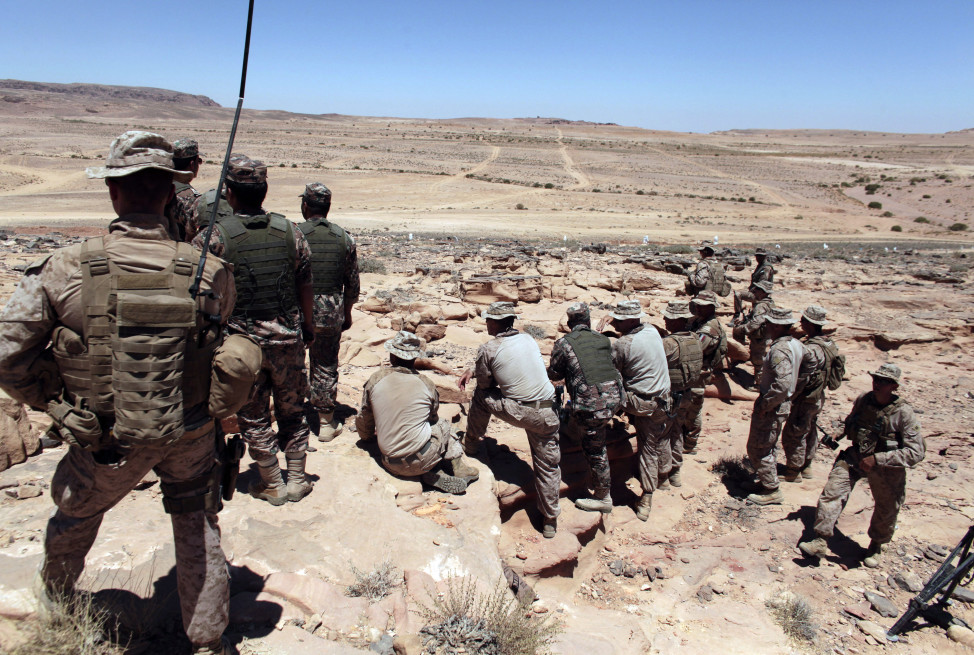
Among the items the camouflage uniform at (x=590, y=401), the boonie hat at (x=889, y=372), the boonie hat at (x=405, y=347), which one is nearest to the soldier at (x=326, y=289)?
the boonie hat at (x=405, y=347)

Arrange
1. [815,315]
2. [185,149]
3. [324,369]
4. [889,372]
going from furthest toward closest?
[815,315], [324,369], [889,372], [185,149]

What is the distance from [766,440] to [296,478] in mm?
4795

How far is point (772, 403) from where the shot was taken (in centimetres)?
579

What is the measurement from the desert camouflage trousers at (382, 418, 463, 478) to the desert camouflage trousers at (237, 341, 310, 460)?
31.3 inches

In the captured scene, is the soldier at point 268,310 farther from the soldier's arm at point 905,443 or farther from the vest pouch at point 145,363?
the soldier's arm at point 905,443

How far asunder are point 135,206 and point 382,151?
189 feet

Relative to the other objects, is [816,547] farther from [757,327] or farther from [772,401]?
[757,327]

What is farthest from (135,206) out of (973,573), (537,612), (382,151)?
(382,151)

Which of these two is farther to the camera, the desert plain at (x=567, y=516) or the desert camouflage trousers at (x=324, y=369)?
the desert camouflage trousers at (x=324, y=369)

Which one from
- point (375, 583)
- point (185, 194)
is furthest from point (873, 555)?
point (185, 194)

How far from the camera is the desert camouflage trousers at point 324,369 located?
5137 millimetres

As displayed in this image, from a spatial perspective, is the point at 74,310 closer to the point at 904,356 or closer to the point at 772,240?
the point at 904,356

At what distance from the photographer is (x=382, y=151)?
185 ft

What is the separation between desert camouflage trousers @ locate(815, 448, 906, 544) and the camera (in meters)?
5.04
